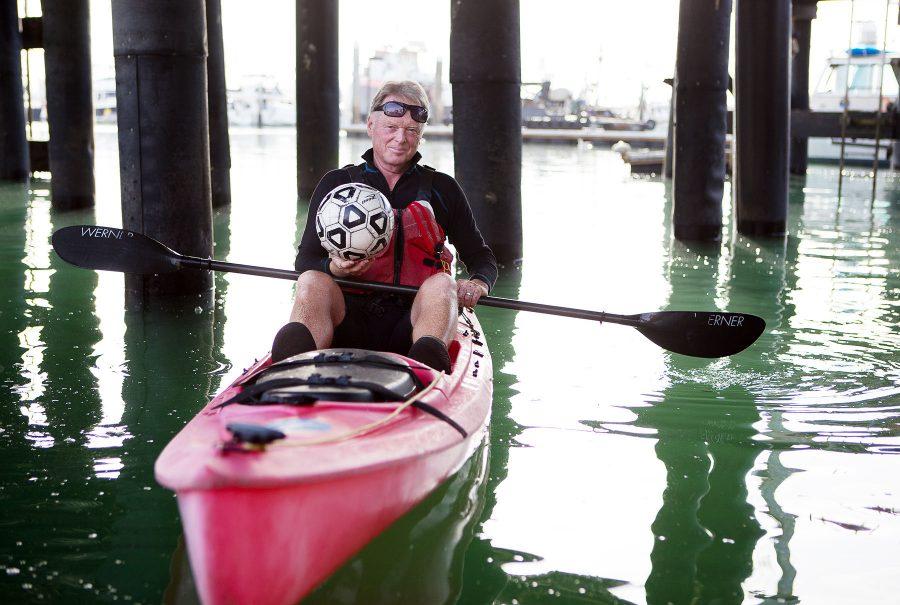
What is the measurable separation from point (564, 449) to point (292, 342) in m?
1.21

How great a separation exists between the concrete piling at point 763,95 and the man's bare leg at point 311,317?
7.40 metres

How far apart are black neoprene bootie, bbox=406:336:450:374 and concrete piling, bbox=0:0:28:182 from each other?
13.6 metres

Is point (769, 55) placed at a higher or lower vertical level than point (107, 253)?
higher

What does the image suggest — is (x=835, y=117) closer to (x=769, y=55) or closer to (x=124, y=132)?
(x=769, y=55)

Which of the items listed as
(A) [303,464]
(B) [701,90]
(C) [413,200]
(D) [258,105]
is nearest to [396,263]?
(C) [413,200]

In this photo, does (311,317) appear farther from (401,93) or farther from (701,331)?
(701,331)

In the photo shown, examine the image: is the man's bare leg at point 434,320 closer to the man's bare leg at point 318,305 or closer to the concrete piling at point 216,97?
the man's bare leg at point 318,305

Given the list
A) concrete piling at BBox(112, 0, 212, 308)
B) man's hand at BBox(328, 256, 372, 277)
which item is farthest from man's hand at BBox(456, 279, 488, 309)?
concrete piling at BBox(112, 0, 212, 308)

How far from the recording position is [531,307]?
463 cm

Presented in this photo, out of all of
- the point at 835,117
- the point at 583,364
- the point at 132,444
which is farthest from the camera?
the point at 835,117

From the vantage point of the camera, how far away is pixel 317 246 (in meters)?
4.08

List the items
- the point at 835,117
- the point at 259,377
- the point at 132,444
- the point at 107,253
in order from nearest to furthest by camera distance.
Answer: the point at 259,377 → the point at 132,444 → the point at 107,253 → the point at 835,117

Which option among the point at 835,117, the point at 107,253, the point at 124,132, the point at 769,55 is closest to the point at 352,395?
the point at 107,253

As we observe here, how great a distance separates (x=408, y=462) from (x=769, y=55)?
8.44 metres
